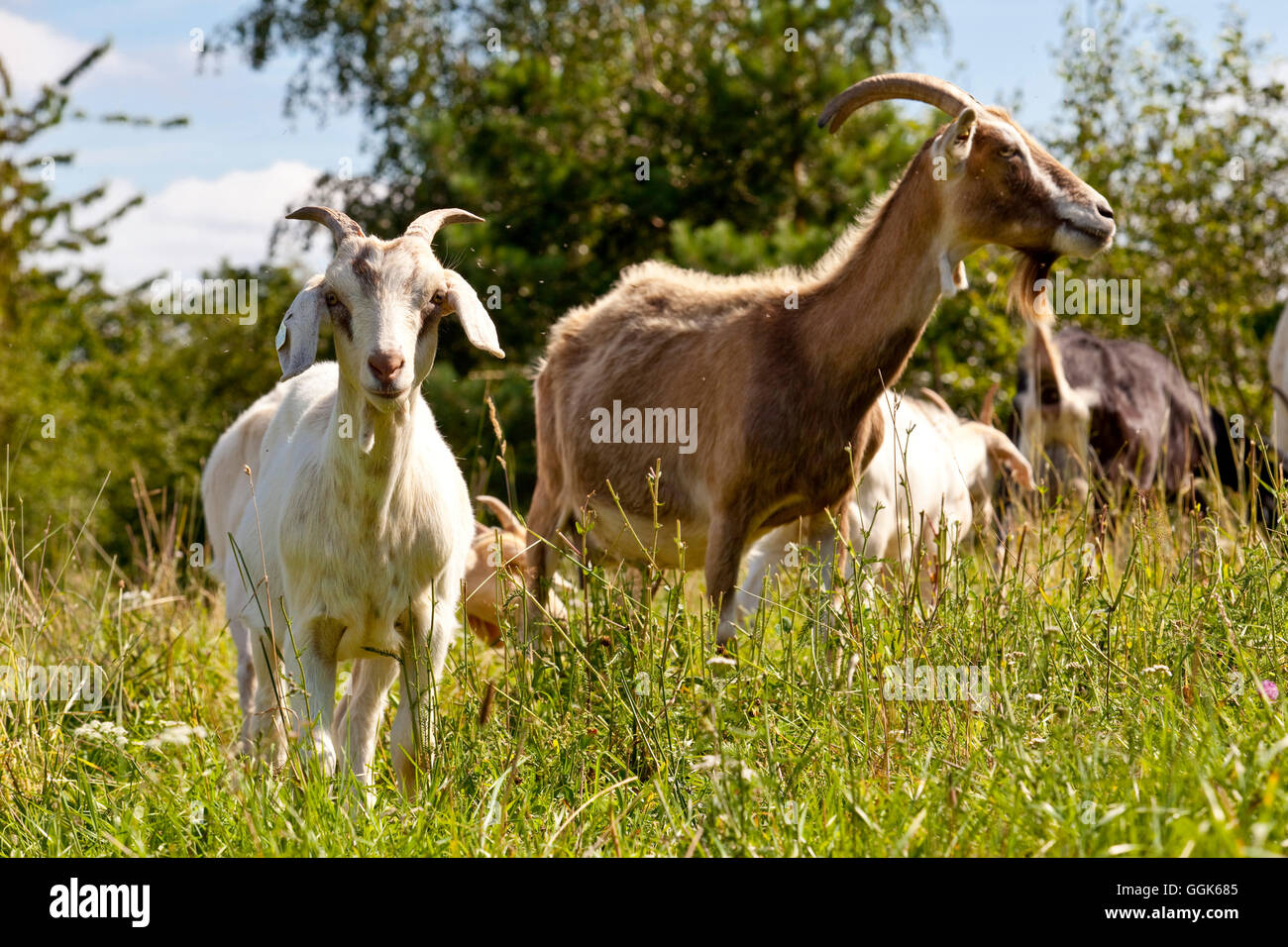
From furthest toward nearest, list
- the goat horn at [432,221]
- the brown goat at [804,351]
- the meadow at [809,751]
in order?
the brown goat at [804,351] → the goat horn at [432,221] → the meadow at [809,751]

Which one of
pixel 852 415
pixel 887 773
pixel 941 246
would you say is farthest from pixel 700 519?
pixel 887 773

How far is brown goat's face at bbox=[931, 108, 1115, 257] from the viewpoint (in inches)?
171

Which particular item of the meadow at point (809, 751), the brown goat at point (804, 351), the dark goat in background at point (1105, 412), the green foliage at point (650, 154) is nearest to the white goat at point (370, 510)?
the meadow at point (809, 751)

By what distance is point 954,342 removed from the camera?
1270cm

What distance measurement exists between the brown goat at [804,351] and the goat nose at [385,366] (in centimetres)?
96

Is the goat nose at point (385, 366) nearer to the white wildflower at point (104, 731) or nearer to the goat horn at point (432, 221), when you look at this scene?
the goat horn at point (432, 221)

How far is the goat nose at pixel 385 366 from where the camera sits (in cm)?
337

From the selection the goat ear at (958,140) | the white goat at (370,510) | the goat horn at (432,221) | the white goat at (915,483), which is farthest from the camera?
Answer: the white goat at (915,483)

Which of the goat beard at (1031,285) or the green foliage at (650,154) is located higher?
the green foliage at (650,154)

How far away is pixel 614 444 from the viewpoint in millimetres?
5512

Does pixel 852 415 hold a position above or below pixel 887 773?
above
